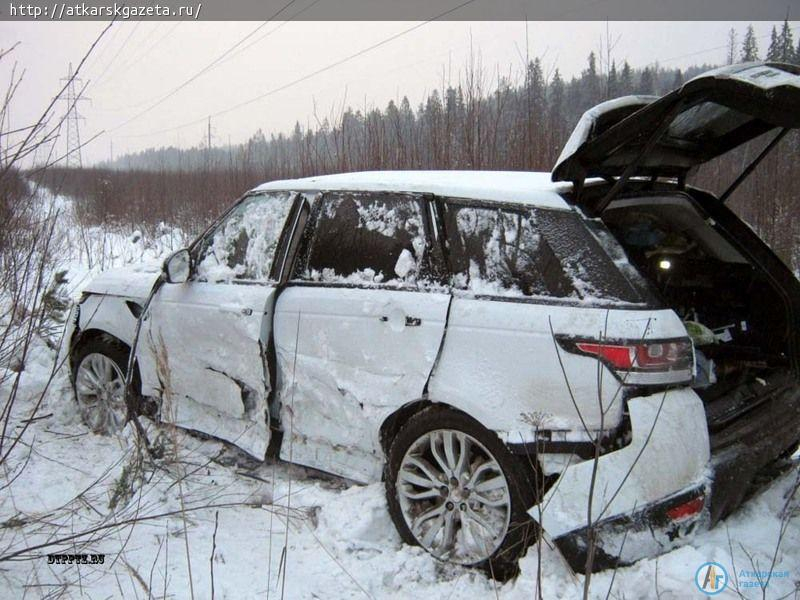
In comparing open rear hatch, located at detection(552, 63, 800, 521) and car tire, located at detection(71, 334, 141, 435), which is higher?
open rear hatch, located at detection(552, 63, 800, 521)

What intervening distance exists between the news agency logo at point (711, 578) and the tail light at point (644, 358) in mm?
646

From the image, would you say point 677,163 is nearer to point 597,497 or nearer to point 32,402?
point 597,497

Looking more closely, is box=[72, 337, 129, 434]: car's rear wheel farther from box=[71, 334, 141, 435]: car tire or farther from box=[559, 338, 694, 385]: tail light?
→ box=[559, 338, 694, 385]: tail light

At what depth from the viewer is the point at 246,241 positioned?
3.54m

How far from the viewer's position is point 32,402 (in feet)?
15.4

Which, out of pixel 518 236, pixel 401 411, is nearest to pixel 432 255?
pixel 518 236

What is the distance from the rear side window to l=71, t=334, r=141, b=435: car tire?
2590 mm

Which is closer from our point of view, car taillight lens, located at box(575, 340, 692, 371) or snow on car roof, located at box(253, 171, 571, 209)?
car taillight lens, located at box(575, 340, 692, 371)

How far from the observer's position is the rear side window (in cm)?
233

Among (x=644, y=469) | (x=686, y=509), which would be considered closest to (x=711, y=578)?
(x=686, y=509)

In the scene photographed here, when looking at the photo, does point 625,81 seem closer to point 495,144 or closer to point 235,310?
point 495,144

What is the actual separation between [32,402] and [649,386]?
182 inches

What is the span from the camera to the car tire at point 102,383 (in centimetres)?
406

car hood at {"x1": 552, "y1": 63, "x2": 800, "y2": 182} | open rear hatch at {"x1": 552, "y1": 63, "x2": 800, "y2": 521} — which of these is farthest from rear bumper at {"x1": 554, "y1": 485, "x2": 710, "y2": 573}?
car hood at {"x1": 552, "y1": 63, "x2": 800, "y2": 182}
